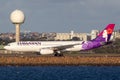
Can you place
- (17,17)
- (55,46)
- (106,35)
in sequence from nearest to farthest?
(55,46) < (106,35) < (17,17)

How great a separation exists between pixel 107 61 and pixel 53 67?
1304 centimetres

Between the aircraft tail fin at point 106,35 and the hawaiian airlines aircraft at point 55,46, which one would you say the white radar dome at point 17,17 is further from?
the aircraft tail fin at point 106,35

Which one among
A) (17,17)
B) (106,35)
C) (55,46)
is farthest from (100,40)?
(17,17)

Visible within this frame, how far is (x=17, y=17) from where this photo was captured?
157 meters

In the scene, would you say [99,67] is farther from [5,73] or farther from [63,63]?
[5,73]

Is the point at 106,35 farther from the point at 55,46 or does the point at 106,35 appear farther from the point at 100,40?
the point at 55,46

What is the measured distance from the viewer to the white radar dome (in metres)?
157

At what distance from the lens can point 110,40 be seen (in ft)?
407

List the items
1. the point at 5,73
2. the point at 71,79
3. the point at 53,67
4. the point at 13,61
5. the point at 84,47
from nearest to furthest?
1. the point at 71,79
2. the point at 5,73
3. the point at 53,67
4. the point at 13,61
5. the point at 84,47

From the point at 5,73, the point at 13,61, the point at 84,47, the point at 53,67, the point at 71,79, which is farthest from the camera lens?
the point at 84,47

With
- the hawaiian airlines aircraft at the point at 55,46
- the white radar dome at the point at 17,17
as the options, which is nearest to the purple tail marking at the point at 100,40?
the hawaiian airlines aircraft at the point at 55,46

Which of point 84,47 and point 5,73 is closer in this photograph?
point 5,73

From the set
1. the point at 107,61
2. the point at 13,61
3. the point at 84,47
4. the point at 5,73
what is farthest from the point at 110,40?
the point at 5,73

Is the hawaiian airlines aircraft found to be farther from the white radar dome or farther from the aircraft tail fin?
the white radar dome
